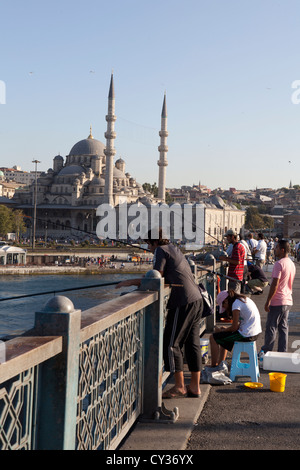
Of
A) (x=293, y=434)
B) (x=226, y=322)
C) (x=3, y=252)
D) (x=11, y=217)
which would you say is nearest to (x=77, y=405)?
(x=293, y=434)

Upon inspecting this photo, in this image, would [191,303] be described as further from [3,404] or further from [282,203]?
[282,203]

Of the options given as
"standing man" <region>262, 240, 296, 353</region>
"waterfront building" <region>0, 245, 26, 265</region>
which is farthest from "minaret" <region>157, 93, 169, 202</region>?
"standing man" <region>262, 240, 296, 353</region>

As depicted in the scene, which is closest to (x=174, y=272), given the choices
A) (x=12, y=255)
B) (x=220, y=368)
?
(x=220, y=368)

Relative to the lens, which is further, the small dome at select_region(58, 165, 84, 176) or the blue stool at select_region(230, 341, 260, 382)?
the small dome at select_region(58, 165, 84, 176)

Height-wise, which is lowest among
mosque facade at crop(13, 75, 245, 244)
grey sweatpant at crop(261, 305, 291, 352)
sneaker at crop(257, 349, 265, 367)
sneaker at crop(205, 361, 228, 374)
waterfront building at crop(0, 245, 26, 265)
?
waterfront building at crop(0, 245, 26, 265)

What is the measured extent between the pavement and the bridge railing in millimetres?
109

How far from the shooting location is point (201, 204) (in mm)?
66312

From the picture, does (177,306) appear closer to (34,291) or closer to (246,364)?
(246,364)

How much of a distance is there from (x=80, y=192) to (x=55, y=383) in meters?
63.1

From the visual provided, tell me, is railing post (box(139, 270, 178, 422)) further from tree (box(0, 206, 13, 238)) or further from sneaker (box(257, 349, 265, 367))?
tree (box(0, 206, 13, 238))

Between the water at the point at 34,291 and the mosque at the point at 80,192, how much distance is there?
21.5 m

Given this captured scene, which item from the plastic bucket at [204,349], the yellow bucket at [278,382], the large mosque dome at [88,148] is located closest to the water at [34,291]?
the plastic bucket at [204,349]

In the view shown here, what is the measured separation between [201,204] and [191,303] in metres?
63.7

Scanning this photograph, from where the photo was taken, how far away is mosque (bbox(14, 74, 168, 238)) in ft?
202
